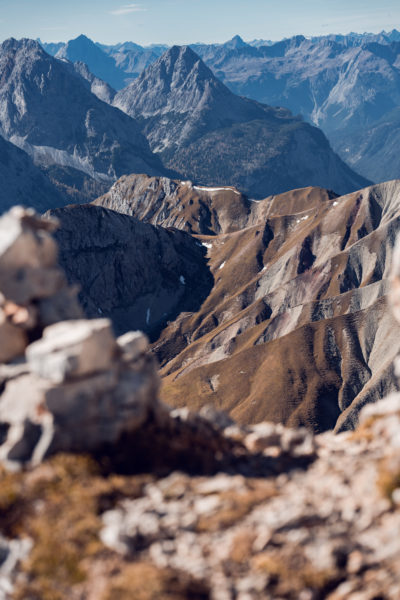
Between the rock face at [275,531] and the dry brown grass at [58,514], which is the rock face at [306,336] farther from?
the dry brown grass at [58,514]

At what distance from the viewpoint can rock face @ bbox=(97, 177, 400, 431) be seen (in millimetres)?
108438

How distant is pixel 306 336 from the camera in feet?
400

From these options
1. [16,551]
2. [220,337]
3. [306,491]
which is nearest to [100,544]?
[16,551]

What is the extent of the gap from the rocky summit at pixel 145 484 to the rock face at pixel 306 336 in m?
78.5

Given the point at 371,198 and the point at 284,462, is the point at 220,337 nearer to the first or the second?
the point at 371,198

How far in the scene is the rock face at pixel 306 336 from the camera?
356ft

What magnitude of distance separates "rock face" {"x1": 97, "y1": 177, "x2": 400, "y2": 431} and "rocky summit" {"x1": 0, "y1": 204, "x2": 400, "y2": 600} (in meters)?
78.5

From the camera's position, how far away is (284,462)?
1037 inches

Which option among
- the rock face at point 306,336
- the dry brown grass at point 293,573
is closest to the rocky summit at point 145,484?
the dry brown grass at point 293,573

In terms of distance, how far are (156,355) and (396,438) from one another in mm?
153882

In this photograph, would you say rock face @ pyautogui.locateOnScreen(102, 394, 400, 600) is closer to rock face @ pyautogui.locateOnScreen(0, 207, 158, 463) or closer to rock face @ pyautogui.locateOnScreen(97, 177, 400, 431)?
rock face @ pyautogui.locateOnScreen(0, 207, 158, 463)

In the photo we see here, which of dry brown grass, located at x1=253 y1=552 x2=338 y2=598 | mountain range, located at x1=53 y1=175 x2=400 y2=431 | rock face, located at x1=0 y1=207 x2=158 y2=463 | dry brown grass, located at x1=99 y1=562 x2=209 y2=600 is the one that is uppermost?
rock face, located at x1=0 y1=207 x2=158 y2=463

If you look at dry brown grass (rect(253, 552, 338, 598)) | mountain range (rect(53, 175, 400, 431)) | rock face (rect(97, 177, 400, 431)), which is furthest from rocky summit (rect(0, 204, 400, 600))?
rock face (rect(97, 177, 400, 431))

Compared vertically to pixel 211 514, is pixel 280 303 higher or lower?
lower
